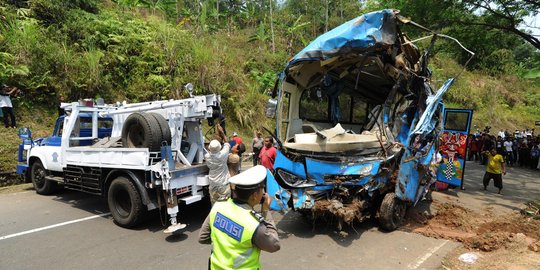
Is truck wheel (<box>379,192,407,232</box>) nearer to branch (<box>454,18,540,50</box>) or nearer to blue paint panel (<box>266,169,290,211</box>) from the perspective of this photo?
blue paint panel (<box>266,169,290,211</box>)

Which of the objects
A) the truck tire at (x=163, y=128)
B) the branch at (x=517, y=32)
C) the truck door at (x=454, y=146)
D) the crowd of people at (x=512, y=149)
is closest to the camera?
the truck tire at (x=163, y=128)

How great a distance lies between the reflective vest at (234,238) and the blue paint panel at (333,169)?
11.6 feet

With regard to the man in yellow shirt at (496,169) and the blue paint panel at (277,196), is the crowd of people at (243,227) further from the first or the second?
the man in yellow shirt at (496,169)

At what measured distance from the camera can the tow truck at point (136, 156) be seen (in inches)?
218

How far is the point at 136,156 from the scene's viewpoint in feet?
18.3

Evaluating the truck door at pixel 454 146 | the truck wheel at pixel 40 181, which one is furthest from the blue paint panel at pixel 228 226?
the truck door at pixel 454 146

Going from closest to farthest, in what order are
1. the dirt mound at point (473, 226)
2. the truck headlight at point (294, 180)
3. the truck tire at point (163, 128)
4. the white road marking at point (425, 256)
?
the white road marking at point (425, 256) → the dirt mound at point (473, 226) → the truck headlight at point (294, 180) → the truck tire at point (163, 128)

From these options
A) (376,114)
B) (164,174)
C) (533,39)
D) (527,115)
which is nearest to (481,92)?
(527,115)

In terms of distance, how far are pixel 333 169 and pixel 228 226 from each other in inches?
145

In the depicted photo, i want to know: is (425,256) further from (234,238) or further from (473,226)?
(234,238)

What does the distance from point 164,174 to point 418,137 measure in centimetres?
440

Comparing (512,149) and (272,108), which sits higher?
(272,108)

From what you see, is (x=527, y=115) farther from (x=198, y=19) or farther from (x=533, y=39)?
(x=198, y=19)

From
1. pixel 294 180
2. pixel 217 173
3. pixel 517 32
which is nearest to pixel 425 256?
pixel 294 180
